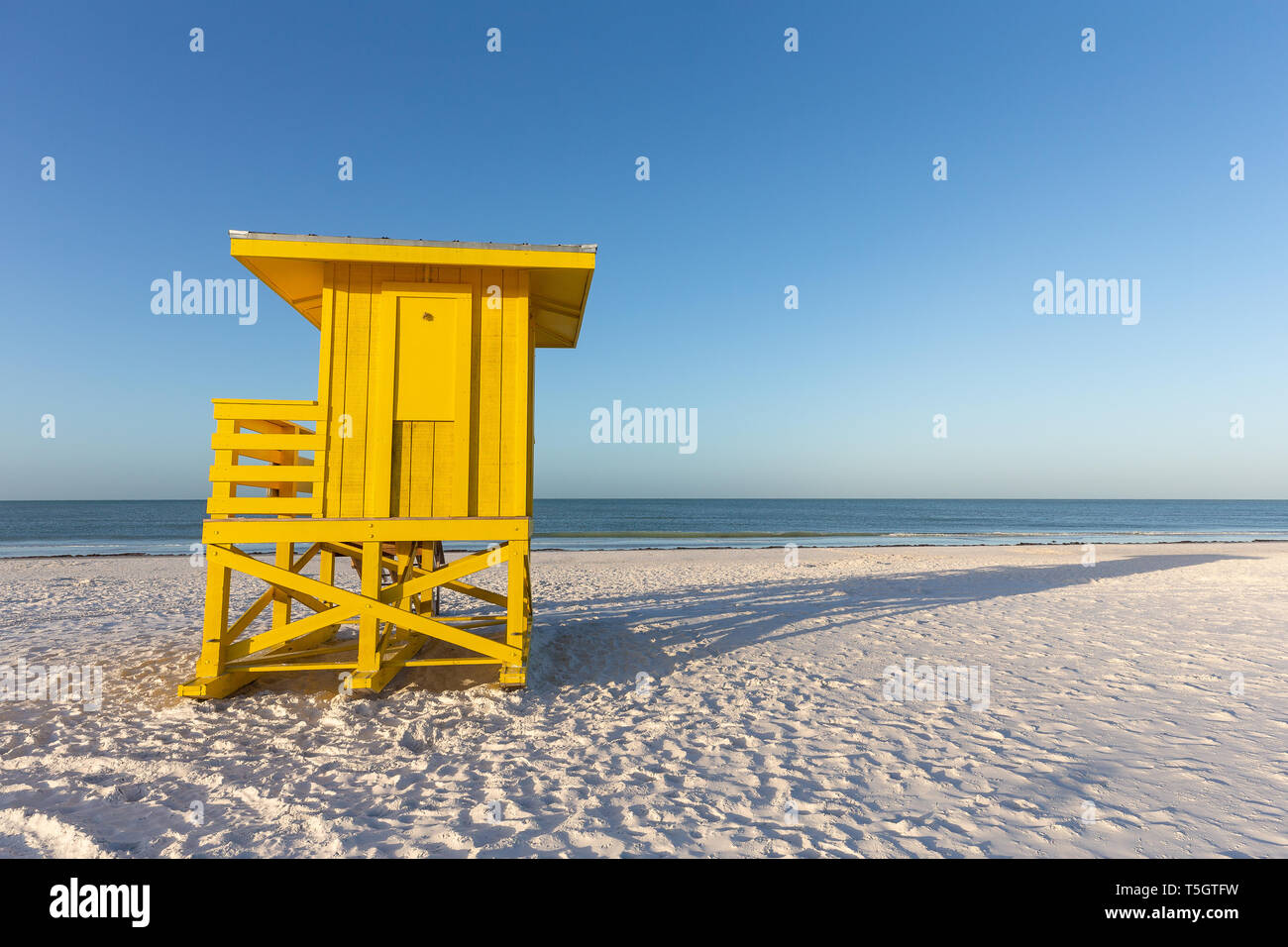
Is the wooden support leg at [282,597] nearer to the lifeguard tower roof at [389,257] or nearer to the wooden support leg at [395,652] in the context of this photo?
the wooden support leg at [395,652]

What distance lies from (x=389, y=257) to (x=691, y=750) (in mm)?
5256

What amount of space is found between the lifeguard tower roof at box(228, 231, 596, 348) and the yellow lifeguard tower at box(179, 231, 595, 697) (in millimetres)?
16

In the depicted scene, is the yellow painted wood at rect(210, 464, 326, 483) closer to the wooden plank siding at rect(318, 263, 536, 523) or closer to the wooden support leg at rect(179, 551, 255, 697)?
the wooden plank siding at rect(318, 263, 536, 523)

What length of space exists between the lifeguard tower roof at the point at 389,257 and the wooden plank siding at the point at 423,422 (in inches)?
8.8

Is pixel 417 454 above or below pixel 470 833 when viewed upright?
above

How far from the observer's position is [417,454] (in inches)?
246

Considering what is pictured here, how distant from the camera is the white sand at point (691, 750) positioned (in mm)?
3445

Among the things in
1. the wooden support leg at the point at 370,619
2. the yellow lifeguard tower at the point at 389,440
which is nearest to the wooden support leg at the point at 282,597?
the yellow lifeguard tower at the point at 389,440

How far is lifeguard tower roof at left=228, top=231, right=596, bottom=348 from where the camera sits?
19.4 ft

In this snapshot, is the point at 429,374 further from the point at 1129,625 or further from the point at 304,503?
the point at 1129,625

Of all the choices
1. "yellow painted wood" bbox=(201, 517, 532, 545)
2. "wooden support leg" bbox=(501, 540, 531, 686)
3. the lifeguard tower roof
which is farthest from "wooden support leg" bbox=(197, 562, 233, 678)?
the lifeguard tower roof

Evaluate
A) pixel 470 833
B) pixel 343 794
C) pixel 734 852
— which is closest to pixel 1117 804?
pixel 734 852

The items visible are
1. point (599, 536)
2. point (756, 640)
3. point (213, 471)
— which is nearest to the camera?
point (213, 471)

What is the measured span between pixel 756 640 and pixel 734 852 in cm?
558
